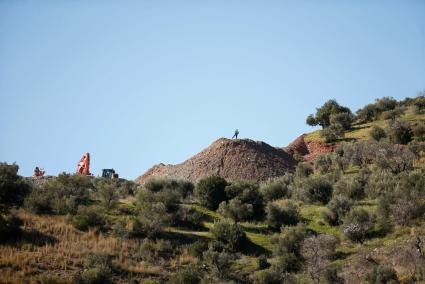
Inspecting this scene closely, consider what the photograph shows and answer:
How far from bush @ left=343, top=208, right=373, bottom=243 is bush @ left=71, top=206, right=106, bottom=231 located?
1309 cm

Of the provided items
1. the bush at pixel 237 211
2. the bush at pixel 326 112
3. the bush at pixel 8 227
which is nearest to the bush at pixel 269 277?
the bush at pixel 237 211

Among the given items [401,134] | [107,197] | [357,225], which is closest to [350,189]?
[357,225]

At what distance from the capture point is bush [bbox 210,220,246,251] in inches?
1244

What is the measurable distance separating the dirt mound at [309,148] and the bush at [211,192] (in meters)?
17.9

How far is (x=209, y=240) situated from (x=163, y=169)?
A: 1049 inches

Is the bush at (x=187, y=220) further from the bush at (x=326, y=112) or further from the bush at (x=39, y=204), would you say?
the bush at (x=326, y=112)

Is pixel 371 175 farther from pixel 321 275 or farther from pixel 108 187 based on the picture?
pixel 108 187

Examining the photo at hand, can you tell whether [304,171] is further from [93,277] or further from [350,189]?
[93,277]

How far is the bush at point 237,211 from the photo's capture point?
118 feet

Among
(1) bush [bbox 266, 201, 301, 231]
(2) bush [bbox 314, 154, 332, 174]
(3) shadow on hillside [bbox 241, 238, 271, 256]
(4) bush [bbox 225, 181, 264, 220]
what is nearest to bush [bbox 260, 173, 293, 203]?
(4) bush [bbox 225, 181, 264, 220]

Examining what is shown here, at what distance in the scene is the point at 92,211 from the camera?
33375mm

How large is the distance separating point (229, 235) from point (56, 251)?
8794 millimetres

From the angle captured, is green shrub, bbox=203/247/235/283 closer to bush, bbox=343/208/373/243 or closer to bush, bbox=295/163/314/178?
bush, bbox=343/208/373/243

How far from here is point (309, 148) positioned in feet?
201
